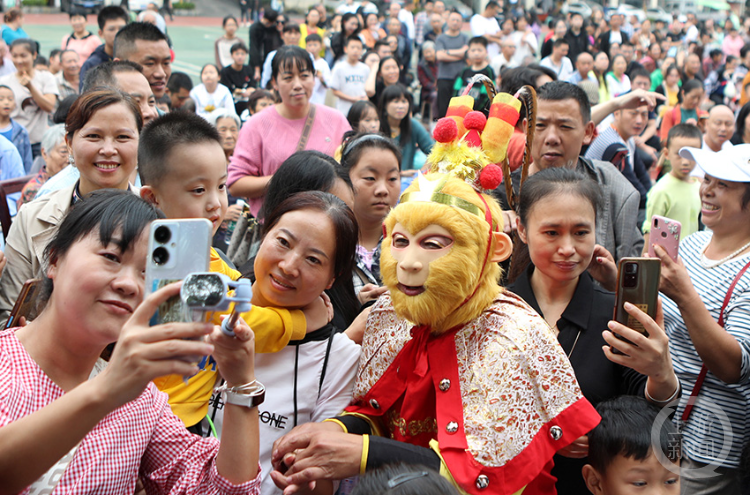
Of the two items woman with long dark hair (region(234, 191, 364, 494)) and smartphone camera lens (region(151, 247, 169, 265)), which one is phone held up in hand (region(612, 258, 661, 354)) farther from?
smartphone camera lens (region(151, 247, 169, 265))

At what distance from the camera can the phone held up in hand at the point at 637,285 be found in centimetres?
204

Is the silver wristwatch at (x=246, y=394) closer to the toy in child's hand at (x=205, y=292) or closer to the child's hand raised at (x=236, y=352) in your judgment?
the child's hand raised at (x=236, y=352)

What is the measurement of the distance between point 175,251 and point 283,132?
3155mm

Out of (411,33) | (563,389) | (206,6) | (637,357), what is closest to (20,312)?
(563,389)

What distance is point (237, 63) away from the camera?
1012 centimetres

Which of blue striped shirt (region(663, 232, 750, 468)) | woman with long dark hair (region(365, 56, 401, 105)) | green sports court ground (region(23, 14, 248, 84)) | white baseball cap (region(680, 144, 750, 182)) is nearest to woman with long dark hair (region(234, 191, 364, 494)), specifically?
blue striped shirt (region(663, 232, 750, 468))

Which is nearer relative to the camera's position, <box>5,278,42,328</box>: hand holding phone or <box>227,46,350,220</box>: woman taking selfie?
<box>5,278,42,328</box>: hand holding phone

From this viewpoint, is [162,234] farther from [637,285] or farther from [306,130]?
[306,130]

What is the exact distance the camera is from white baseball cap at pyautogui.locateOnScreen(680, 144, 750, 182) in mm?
2639

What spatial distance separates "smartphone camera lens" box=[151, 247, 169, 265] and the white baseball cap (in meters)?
2.21

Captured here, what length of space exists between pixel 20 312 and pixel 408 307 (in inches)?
46.9

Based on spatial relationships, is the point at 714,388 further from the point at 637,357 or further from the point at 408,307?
the point at 408,307

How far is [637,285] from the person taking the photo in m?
2.05

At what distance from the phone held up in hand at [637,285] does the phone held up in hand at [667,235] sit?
0.54ft
